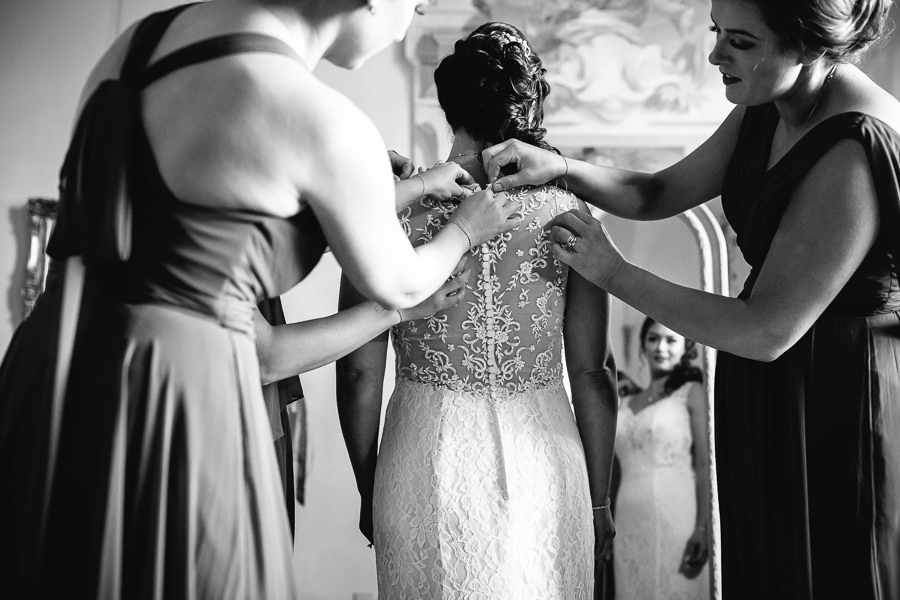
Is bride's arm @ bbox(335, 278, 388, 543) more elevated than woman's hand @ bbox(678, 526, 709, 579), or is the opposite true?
bride's arm @ bbox(335, 278, 388, 543)

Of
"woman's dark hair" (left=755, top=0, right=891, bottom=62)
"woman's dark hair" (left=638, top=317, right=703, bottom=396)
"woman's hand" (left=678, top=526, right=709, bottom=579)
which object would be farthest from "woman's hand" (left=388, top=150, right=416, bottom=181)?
"woman's hand" (left=678, top=526, right=709, bottom=579)

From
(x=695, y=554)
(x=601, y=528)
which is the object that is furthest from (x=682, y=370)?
(x=601, y=528)

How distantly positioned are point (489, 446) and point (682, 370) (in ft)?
5.97

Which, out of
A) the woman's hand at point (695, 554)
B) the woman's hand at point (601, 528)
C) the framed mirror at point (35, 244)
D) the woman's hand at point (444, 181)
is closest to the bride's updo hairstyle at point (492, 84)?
the woman's hand at point (444, 181)

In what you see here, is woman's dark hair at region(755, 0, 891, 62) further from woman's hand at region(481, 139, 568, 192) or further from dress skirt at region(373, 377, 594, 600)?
dress skirt at region(373, 377, 594, 600)

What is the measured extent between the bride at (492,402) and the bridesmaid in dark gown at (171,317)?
0.55 m

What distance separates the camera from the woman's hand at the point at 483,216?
5.24ft

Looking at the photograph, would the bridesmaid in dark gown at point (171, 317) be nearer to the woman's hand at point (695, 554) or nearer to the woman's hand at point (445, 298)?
the woman's hand at point (445, 298)

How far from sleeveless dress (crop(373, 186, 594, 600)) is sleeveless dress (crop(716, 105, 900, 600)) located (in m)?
0.37

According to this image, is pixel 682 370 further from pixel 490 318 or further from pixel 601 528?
pixel 490 318

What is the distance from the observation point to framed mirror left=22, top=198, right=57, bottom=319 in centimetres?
389

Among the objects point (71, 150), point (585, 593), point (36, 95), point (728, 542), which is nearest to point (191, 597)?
point (71, 150)

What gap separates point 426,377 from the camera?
1.77 metres

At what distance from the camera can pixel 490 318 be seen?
175 centimetres
